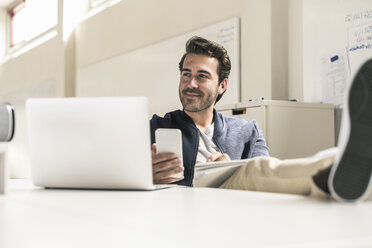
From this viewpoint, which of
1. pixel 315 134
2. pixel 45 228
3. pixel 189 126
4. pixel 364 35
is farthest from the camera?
pixel 315 134

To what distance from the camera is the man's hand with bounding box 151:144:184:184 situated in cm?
159

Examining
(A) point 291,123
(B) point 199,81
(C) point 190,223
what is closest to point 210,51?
(B) point 199,81

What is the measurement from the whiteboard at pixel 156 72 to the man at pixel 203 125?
106 centimetres

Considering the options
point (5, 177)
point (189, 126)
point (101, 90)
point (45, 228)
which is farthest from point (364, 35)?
point (101, 90)

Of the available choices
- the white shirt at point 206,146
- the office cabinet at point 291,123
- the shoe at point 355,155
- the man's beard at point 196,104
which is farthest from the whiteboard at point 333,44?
the shoe at point 355,155

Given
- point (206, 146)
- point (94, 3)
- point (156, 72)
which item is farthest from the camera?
point (94, 3)

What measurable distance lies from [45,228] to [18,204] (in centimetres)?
32

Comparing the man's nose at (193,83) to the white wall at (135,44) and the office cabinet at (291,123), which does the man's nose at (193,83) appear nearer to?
the office cabinet at (291,123)

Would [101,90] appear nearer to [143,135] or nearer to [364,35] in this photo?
[364,35]

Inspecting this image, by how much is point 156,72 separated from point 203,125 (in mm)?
2517

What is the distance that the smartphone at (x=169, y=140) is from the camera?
152cm

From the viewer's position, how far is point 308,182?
870mm

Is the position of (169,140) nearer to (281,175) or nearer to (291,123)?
(281,175)

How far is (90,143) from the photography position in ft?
3.81
